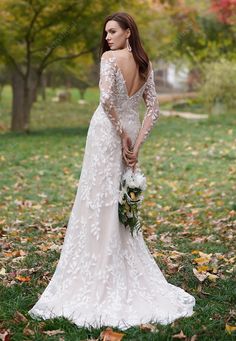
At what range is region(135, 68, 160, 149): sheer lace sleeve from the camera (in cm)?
455

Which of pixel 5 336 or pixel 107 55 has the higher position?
pixel 107 55

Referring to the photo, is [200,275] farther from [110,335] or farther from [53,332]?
[53,332]

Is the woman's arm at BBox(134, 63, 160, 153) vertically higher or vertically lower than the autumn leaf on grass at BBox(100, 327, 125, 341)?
higher

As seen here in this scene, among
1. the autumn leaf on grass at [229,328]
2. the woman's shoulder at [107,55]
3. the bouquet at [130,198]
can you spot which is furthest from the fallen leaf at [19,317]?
the woman's shoulder at [107,55]

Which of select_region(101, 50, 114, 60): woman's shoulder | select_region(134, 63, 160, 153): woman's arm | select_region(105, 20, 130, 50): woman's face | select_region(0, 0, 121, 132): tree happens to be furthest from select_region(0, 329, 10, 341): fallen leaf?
select_region(0, 0, 121, 132): tree

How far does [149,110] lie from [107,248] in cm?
104

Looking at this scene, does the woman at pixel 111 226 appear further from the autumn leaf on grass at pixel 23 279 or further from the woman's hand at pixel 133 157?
the autumn leaf on grass at pixel 23 279

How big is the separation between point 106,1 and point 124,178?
47.7 feet

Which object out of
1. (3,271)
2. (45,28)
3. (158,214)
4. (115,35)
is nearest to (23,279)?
(3,271)

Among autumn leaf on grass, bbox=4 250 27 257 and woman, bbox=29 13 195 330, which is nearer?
woman, bbox=29 13 195 330

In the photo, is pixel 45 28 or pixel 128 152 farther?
pixel 45 28

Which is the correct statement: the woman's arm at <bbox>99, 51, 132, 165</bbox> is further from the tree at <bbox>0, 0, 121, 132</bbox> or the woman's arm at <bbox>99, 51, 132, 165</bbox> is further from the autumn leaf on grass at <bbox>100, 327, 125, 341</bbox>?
the tree at <bbox>0, 0, 121, 132</bbox>

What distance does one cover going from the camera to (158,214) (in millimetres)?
8719

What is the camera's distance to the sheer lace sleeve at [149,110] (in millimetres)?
4547
